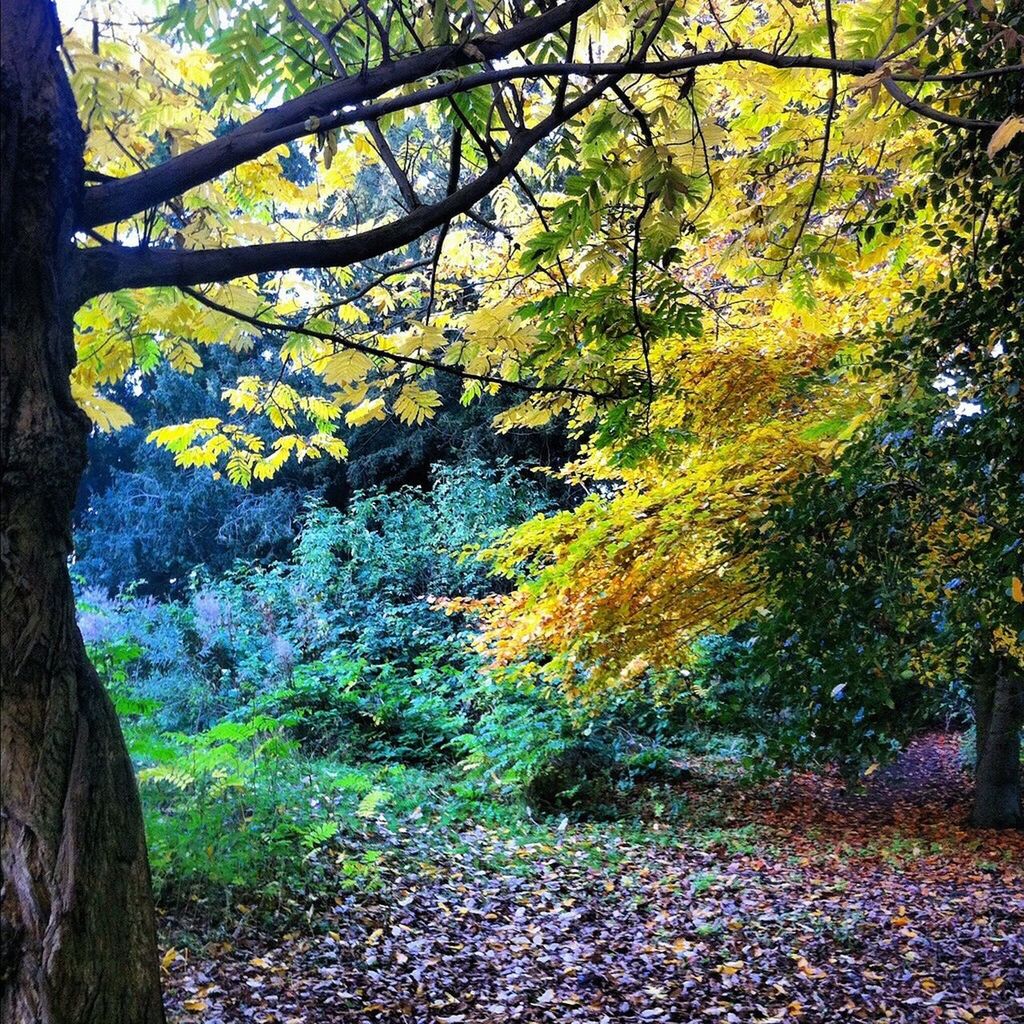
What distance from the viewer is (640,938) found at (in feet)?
15.9

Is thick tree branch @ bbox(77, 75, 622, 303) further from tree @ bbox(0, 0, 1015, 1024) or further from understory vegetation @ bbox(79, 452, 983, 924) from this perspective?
understory vegetation @ bbox(79, 452, 983, 924)

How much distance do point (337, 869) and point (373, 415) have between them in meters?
3.10

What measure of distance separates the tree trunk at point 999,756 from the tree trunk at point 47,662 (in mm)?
8045

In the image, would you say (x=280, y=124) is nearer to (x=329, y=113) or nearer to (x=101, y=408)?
(x=329, y=113)

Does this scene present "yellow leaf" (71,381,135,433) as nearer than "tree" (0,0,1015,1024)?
No

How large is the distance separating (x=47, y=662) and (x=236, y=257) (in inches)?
35.5

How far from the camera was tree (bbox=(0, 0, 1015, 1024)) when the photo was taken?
1.51 m

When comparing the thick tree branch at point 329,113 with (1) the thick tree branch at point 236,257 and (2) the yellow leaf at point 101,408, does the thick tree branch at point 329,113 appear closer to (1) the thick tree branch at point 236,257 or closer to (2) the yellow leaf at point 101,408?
(1) the thick tree branch at point 236,257

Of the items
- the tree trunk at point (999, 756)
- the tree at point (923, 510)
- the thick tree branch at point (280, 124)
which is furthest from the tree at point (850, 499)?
the tree trunk at point (999, 756)

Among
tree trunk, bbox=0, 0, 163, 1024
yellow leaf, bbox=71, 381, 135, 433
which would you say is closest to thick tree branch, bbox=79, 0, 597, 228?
tree trunk, bbox=0, 0, 163, 1024

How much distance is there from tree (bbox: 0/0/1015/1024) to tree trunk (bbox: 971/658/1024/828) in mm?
6277

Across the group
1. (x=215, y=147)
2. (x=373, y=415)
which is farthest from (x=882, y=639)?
(x=215, y=147)

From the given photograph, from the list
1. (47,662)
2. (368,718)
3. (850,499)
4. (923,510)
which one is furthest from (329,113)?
(368,718)

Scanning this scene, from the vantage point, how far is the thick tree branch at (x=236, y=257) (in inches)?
68.6
